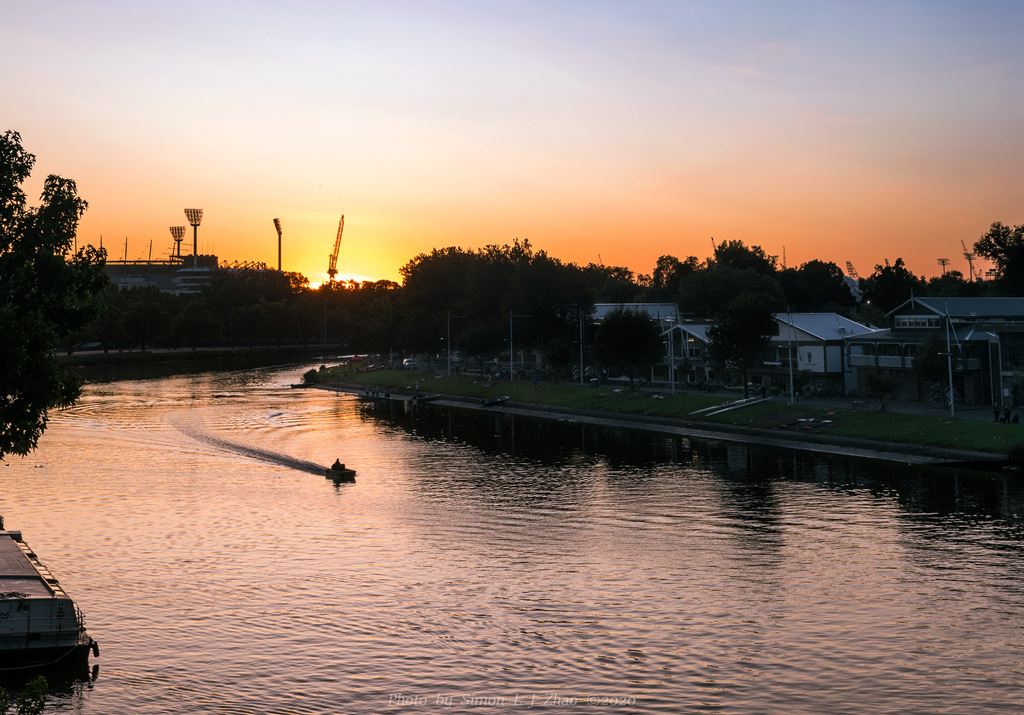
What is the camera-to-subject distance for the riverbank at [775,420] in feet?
270

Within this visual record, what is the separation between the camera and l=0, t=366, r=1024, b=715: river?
34375mm

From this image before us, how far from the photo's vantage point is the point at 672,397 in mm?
124875

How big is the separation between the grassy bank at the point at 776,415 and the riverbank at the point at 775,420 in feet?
0.28

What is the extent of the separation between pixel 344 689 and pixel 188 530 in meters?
29.1

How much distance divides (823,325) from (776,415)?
28773 millimetres

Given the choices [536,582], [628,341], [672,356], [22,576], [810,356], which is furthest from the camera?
[628,341]

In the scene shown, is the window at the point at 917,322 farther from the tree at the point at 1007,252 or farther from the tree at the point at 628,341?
the tree at the point at 1007,252

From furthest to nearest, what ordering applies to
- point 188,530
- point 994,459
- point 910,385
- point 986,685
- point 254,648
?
1. point 910,385
2. point 994,459
3. point 188,530
4. point 254,648
5. point 986,685

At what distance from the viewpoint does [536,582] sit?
47.0m

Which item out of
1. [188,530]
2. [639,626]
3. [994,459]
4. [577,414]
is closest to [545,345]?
[577,414]

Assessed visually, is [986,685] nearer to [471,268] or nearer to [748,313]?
[748,313]

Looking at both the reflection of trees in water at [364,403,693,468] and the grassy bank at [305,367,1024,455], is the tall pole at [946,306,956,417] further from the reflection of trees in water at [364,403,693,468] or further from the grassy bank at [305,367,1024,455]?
the reflection of trees in water at [364,403,693,468]

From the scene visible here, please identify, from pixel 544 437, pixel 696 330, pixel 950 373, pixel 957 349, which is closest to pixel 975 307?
pixel 957 349

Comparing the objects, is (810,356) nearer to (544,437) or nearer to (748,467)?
(544,437)
